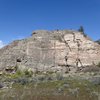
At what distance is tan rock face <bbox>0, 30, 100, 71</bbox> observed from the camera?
1868 inches

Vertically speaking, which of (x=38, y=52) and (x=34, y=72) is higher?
(x=38, y=52)

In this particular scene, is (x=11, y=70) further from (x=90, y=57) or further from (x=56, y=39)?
(x=90, y=57)

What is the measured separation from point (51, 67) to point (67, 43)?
20.2 feet

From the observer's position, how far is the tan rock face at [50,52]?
47438mm

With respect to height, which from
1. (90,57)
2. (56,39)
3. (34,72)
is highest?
(56,39)

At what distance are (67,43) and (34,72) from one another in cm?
922

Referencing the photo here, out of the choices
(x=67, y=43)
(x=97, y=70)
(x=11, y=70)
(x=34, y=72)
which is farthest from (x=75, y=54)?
(x=11, y=70)

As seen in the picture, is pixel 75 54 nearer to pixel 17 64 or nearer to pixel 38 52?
pixel 38 52

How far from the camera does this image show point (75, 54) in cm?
4897

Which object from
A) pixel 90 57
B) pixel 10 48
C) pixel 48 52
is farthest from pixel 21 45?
pixel 90 57

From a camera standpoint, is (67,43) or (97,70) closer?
(97,70)

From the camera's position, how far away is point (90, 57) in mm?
48750

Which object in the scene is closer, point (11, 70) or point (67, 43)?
point (11, 70)

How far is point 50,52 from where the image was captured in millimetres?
48781
